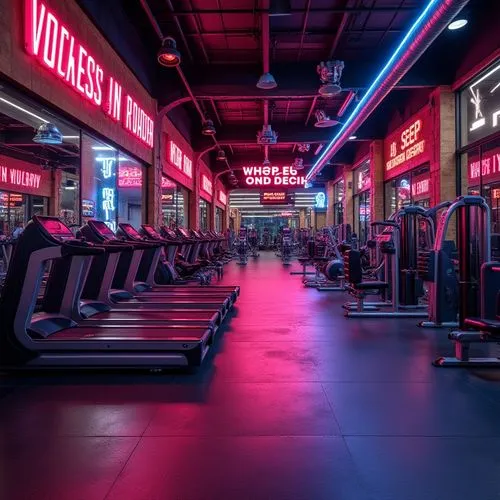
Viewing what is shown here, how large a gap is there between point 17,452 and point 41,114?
187 inches

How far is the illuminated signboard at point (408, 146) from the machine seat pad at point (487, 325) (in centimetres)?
691

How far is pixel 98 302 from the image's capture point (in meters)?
4.95

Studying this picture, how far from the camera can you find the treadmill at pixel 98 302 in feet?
13.7

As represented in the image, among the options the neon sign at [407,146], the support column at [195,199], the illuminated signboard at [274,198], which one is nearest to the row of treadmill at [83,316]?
the neon sign at [407,146]

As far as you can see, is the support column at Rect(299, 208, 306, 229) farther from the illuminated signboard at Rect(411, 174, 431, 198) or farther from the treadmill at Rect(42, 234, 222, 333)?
the treadmill at Rect(42, 234, 222, 333)

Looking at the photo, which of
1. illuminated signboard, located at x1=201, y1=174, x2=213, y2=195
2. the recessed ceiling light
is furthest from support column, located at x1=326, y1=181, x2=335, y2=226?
the recessed ceiling light

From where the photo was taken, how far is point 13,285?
358 centimetres

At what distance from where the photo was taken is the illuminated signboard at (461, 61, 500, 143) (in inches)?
305

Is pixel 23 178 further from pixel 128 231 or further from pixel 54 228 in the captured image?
pixel 54 228

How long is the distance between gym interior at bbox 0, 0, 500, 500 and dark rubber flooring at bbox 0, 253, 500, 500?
0.02 meters

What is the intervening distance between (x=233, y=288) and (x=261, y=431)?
4468 mm

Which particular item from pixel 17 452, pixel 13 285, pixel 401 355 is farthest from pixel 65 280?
pixel 401 355

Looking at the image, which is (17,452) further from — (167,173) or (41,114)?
(167,173)

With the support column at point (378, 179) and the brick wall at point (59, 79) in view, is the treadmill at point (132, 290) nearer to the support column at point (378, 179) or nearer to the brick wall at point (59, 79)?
the brick wall at point (59, 79)
